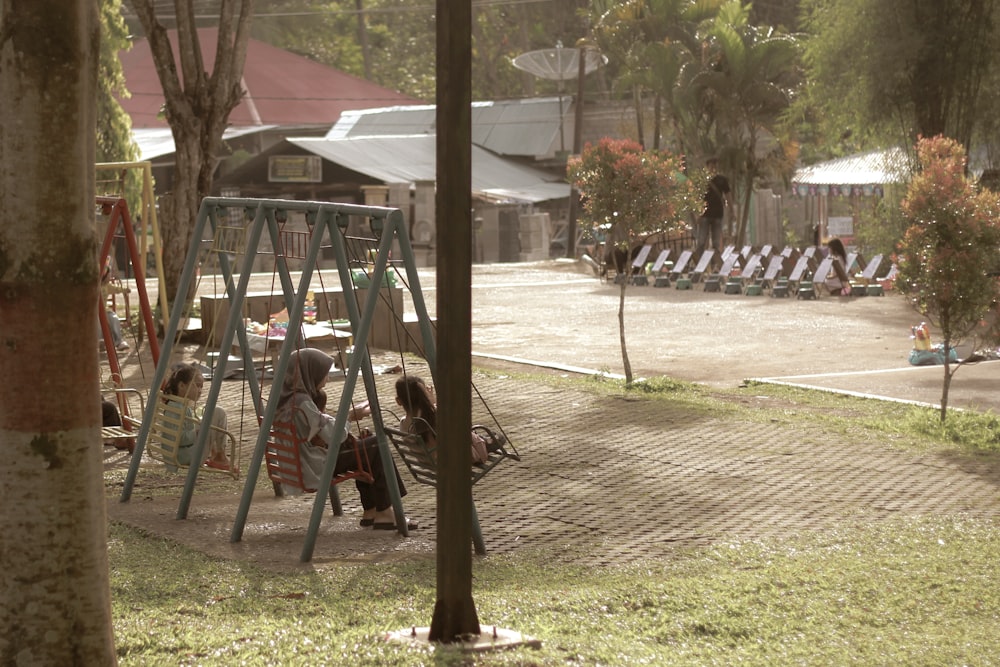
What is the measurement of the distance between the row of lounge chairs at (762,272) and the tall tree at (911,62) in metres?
3.16

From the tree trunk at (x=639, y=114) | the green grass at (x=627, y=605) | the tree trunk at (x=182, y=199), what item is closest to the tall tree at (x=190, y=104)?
the tree trunk at (x=182, y=199)

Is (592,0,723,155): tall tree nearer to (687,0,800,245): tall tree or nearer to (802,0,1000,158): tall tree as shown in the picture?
(687,0,800,245): tall tree

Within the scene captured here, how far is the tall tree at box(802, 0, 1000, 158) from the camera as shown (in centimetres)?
2508

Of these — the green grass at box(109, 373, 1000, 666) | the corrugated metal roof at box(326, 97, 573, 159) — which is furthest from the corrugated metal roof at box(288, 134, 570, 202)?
the green grass at box(109, 373, 1000, 666)

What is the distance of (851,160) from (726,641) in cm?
2694

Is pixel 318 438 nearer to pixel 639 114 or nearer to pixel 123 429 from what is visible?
pixel 123 429

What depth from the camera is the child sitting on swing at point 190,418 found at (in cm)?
967

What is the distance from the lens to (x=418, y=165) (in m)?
43.6

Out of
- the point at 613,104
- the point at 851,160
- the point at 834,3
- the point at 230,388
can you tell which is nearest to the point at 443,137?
the point at 230,388

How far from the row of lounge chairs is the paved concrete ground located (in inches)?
356

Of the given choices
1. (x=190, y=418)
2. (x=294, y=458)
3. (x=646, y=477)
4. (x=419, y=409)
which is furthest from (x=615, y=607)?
→ (x=646, y=477)

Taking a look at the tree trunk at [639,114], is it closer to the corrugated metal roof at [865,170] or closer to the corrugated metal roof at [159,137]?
the corrugated metal roof at [865,170]

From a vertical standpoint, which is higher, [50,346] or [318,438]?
[50,346]

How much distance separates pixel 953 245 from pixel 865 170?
18010mm
